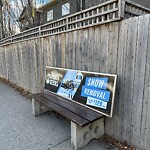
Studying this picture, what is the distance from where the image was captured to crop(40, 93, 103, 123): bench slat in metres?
2.29

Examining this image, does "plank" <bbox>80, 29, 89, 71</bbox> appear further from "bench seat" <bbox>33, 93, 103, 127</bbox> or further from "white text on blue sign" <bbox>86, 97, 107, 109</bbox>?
"bench seat" <bbox>33, 93, 103, 127</bbox>

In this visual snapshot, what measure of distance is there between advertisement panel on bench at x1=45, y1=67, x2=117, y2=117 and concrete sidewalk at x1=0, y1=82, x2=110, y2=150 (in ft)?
1.98

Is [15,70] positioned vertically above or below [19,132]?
above

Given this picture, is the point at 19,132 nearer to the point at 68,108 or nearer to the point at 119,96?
the point at 68,108

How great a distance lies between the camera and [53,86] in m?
3.61

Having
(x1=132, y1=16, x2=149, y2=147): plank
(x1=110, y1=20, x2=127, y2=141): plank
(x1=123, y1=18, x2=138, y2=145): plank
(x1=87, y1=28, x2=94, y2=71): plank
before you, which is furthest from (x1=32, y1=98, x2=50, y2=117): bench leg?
(x1=132, y1=16, x2=149, y2=147): plank

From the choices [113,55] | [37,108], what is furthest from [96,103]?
[37,108]

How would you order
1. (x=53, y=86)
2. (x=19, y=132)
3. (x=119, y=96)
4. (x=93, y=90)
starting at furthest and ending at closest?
(x=53, y=86), (x=19, y=132), (x=93, y=90), (x=119, y=96)

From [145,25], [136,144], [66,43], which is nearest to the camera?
[145,25]

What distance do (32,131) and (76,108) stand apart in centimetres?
102

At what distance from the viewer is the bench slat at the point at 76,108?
7.52 feet

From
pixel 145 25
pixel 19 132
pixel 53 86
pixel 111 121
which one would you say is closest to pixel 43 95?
pixel 53 86

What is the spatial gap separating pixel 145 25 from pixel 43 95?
2539mm

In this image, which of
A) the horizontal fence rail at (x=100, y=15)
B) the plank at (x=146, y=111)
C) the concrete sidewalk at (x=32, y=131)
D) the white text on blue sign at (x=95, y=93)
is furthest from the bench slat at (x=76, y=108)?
the horizontal fence rail at (x=100, y=15)
